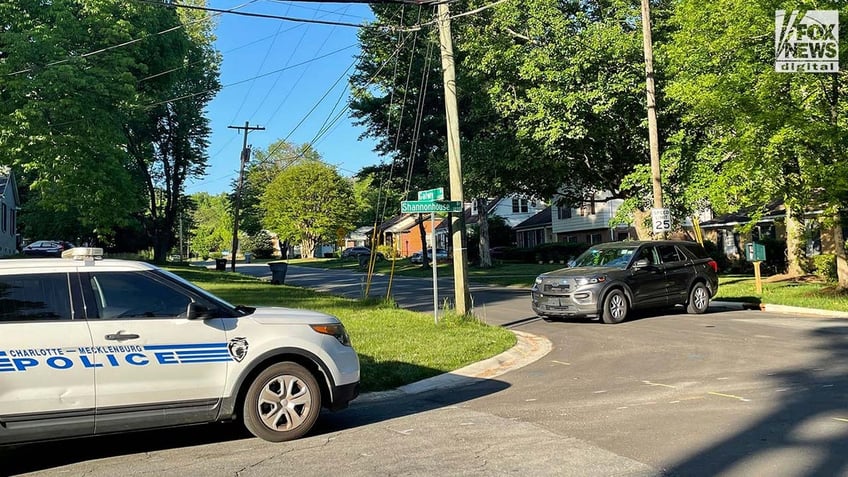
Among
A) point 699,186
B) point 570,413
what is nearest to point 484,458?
point 570,413

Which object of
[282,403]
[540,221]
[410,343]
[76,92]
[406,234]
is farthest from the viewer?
[406,234]

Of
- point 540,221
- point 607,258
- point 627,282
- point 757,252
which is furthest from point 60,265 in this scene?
point 540,221

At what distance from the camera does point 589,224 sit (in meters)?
49.7

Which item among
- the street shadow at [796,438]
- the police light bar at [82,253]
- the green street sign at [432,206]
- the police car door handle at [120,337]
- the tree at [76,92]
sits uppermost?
the tree at [76,92]

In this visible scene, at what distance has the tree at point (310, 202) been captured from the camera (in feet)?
254

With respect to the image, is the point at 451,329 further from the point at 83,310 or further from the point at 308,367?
the point at 83,310

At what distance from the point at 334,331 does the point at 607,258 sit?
10.6 meters

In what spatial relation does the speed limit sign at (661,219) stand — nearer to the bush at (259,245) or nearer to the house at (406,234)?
the house at (406,234)

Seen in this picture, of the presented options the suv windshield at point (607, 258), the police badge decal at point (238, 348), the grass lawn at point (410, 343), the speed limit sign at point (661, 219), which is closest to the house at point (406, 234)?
the speed limit sign at point (661, 219)

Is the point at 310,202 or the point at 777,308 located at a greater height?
the point at 310,202

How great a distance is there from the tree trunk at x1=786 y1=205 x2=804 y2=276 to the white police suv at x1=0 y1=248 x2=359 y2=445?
21007 millimetres

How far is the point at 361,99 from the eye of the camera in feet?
131

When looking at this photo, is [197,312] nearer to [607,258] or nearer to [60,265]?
[60,265]

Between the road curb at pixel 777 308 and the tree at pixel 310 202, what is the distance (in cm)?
6157
